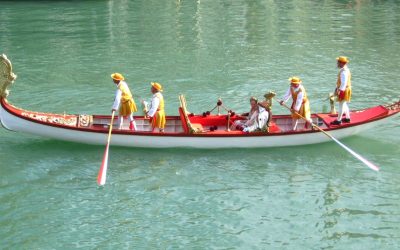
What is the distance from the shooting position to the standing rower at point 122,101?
15188mm

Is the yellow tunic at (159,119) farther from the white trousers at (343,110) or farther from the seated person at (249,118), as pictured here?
the white trousers at (343,110)

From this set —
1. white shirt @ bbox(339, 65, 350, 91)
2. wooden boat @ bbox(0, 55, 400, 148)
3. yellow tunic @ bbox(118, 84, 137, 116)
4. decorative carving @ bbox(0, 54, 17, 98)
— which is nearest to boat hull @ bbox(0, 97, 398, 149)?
wooden boat @ bbox(0, 55, 400, 148)

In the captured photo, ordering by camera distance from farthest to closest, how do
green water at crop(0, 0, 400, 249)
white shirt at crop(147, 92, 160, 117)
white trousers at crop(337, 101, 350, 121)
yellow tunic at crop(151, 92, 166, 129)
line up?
1. white trousers at crop(337, 101, 350, 121)
2. yellow tunic at crop(151, 92, 166, 129)
3. white shirt at crop(147, 92, 160, 117)
4. green water at crop(0, 0, 400, 249)

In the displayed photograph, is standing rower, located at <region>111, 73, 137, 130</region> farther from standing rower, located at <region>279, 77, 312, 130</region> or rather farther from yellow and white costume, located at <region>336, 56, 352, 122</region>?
yellow and white costume, located at <region>336, 56, 352, 122</region>

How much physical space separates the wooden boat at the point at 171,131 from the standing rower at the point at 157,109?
268 millimetres

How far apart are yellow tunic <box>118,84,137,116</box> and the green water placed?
1002mm

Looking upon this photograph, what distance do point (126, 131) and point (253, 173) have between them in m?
3.35

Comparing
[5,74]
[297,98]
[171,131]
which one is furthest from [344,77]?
[5,74]

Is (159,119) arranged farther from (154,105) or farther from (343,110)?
(343,110)

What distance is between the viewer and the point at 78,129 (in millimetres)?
15430

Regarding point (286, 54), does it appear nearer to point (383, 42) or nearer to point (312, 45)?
point (312, 45)

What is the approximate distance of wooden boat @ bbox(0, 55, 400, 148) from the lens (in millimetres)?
15359

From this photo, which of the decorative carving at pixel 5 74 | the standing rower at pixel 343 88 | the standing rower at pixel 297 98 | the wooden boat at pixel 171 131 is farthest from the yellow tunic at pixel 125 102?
the standing rower at pixel 343 88

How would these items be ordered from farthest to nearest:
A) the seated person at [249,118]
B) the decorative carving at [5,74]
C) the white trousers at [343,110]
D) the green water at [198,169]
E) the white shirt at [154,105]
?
1. the white trousers at [343,110]
2. the seated person at [249,118]
3. the white shirt at [154,105]
4. the decorative carving at [5,74]
5. the green water at [198,169]
